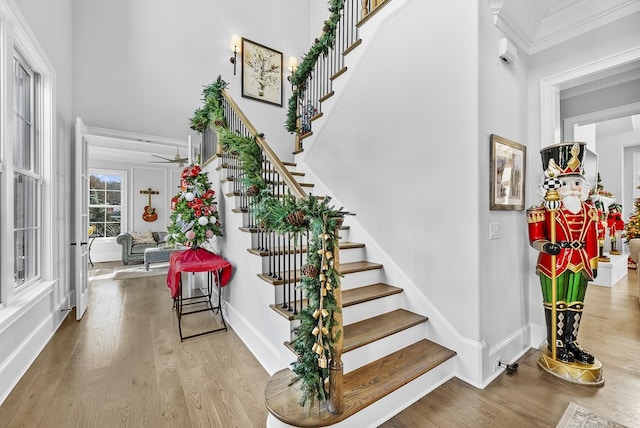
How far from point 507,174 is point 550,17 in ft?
4.65

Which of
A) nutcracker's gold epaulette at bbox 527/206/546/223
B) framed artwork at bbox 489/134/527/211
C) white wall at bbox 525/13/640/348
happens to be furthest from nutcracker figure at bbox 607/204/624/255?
nutcracker's gold epaulette at bbox 527/206/546/223

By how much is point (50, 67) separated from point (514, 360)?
203 inches

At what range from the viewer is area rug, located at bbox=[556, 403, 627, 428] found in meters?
1.65

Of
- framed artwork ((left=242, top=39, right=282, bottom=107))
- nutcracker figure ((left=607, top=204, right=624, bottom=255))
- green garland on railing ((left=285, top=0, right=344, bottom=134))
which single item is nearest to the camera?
green garland on railing ((left=285, top=0, right=344, bottom=134))

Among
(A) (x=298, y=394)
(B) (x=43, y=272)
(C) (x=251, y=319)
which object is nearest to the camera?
(A) (x=298, y=394)

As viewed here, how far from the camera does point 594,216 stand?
2.10 metres

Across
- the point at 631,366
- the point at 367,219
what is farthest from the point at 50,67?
the point at 631,366

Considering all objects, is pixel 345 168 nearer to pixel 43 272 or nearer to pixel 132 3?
pixel 43 272

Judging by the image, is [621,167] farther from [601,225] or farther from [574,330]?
[574,330]

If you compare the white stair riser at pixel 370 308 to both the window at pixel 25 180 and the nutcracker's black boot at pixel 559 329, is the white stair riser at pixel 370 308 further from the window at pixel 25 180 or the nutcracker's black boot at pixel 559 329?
the window at pixel 25 180

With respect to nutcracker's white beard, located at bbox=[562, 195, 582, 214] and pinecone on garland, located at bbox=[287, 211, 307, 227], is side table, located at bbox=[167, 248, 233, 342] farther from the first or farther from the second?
nutcracker's white beard, located at bbox=[562, 195, 582, 214]

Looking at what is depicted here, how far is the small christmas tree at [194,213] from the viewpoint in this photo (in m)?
3.19

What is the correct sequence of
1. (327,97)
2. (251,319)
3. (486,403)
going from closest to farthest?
1. (486,403)
2. (251,319)
3. (327,97)

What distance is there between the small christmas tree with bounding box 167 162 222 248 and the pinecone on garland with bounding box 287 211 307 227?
1.82 metres
